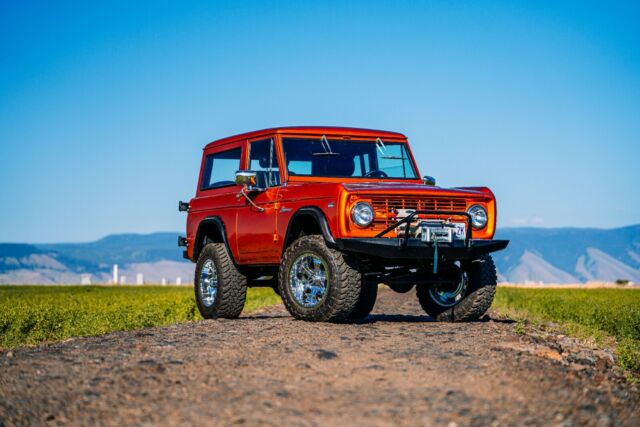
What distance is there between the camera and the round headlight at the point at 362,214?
10453mm

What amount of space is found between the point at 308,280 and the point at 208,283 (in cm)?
277

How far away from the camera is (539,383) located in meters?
6.70

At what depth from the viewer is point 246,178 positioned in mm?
11570

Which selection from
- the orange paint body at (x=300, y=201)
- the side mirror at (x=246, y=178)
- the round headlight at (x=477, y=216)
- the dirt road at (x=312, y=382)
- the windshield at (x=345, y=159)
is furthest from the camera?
the windshield at (x=345, y=159)

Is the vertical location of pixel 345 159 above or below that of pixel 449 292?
above

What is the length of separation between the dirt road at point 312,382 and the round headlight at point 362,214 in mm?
1384

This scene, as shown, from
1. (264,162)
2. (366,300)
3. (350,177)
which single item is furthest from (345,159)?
(366,300)

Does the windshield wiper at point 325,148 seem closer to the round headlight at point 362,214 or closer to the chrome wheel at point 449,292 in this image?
the round headlight at point 362,214

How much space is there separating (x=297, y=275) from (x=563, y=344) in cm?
304

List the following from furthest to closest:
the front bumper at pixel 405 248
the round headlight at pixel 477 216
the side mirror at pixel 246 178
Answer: the side mirror at pixel 246 178 → the round headlight at pixel 477 216 → the front bumper at pixel 405 248

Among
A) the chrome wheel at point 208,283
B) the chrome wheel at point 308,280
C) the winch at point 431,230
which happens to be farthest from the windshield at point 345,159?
the chrome wheel at point 208,283

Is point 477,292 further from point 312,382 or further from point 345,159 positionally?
point 312,382

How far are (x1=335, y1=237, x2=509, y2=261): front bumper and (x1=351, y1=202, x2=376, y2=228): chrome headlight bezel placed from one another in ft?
0.74

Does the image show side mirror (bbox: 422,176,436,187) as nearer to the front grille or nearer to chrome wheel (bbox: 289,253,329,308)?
the front grille
